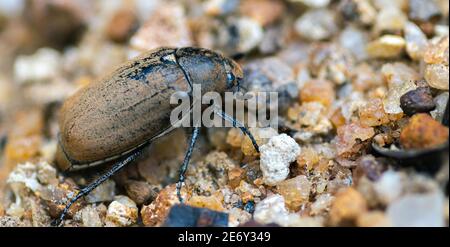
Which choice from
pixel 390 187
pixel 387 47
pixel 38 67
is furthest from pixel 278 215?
pixel 38 67

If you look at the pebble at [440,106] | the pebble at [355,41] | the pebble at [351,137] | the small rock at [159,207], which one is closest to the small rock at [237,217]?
the small rock at [159,207]

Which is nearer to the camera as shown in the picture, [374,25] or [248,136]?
[248,136]

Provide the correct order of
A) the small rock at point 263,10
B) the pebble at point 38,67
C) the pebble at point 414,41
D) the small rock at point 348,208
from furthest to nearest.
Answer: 1. the pebble at point 38,67
2. the small rock at point 263,10
3. the pebble at point 414,41
4. the small rock at point 348,208

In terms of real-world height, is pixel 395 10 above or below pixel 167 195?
above

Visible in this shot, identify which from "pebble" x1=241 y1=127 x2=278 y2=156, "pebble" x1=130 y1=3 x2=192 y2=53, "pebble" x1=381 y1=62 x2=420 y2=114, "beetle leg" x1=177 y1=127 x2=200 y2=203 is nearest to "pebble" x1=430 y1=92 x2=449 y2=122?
"pebble" x1=381 y1=62 x2=420 y2=114

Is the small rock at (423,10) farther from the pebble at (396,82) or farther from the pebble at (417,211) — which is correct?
the pebble at (417,211)

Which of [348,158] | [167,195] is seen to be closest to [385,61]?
[348,158]
